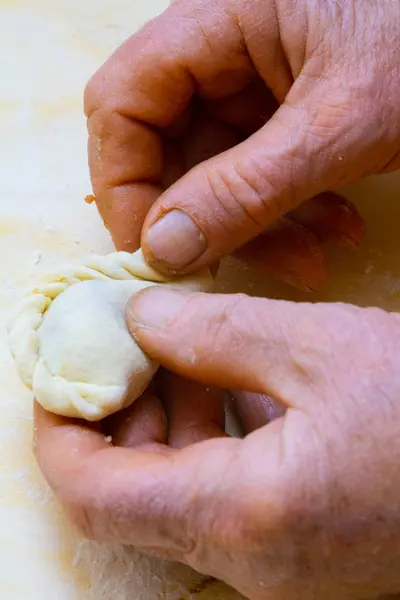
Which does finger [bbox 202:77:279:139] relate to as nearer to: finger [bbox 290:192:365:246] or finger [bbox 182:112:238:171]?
finger [bbox 182:112:238:171]

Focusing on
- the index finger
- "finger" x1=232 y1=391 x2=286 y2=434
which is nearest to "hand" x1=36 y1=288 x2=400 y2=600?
"finger" x1=232 y1=391 x2=286 y2=434

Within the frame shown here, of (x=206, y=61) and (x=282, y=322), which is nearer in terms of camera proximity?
(x=282, y=322)

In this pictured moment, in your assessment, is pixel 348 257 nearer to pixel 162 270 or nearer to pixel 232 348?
pixel 162 270

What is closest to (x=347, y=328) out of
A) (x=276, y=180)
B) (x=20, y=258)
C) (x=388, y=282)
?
(x=276, y=180)

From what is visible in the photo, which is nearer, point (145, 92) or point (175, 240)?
point (175, 240)

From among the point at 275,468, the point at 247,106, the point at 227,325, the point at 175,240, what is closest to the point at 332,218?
the point at 247,106

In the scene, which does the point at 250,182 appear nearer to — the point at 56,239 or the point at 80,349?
the point at 80,349

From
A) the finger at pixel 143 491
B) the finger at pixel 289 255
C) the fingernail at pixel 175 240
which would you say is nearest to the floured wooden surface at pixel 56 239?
the finger at pixel 289 255
